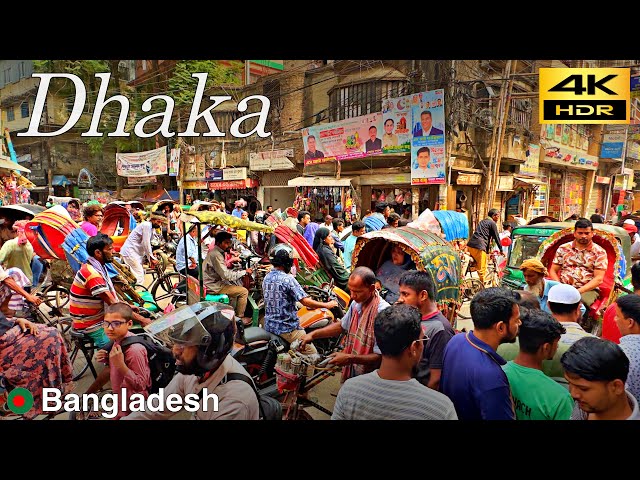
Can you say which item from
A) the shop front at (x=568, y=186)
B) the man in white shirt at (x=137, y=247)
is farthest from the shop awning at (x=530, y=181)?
the man in white shirt at (x=137, y=247)

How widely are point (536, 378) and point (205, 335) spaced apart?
1823 mm

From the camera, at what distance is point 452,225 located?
827 centimetres

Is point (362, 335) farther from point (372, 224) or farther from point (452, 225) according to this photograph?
point (452, 225)

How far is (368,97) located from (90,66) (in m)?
12.1

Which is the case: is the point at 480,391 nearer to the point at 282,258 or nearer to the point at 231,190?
the point at 282,258

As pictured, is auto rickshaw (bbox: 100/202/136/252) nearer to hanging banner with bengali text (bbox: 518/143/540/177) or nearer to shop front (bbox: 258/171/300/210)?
shop front (bbox: 258/171/300/210)

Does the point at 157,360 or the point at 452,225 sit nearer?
the point at 157,360

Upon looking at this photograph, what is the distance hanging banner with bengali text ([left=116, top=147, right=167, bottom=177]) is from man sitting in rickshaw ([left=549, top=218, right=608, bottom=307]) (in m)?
8.86

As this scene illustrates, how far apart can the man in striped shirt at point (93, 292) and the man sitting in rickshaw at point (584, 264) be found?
16.5ft

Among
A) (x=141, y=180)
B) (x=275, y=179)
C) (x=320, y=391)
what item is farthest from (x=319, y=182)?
(x=320, y=391)

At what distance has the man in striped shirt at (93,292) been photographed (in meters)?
4.09

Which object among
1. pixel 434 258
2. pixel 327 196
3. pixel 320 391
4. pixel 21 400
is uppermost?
pixel 327 196

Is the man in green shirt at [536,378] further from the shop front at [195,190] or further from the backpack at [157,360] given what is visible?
the shop front at [195,190]

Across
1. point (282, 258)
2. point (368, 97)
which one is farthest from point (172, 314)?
point (368, 97)
